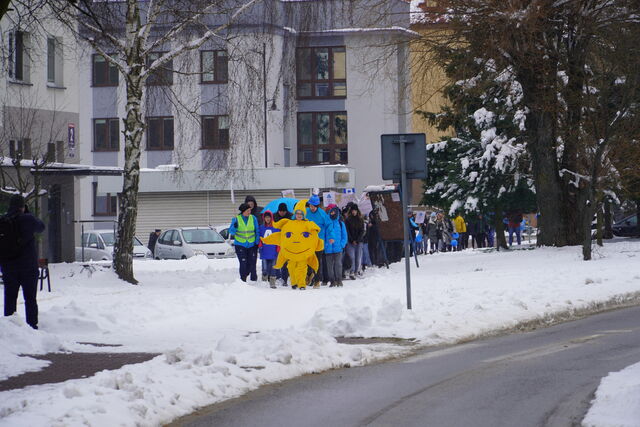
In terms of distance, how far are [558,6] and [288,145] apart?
3228 cm

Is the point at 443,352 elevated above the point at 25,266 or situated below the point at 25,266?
below

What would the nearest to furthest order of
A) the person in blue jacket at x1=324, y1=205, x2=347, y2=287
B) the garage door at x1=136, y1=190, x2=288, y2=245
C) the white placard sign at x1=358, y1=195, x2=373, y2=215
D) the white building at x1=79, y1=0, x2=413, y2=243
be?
the person in blue jacket at x1=324, y1=205, x2=347, y2=287 < the white placard sign at x1=358, y1=195, x2=373, y2=215 < the white building at x1=79, y1=0, x2=413, y2=243 < the garage door at x1=136, y1=190, x2=288, y2=245

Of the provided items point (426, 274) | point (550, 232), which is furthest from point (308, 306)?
point (550, 232)

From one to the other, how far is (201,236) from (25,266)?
95.8 feet

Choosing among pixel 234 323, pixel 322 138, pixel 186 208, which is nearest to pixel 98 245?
pixel 186 208

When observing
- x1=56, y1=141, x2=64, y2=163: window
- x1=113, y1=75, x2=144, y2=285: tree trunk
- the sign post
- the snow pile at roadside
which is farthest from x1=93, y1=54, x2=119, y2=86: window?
the snow pile at roadside

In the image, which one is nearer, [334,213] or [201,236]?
[334,213]

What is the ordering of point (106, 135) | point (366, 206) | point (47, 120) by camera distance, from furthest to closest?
1. point (106, 135)
2. point (47, 120)
3. point (366, 206)

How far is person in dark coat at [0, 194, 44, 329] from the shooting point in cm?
1560

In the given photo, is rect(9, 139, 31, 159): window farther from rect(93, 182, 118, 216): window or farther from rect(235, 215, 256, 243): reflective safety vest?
rect(93, 182, 118, 216): window

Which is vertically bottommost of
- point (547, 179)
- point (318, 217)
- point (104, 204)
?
point (318, 217)

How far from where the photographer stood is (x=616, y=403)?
9.08 metres

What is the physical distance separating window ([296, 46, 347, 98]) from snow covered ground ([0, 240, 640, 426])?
32.6 metres

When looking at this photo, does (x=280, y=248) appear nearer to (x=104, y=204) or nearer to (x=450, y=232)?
(x=450, y=232)
